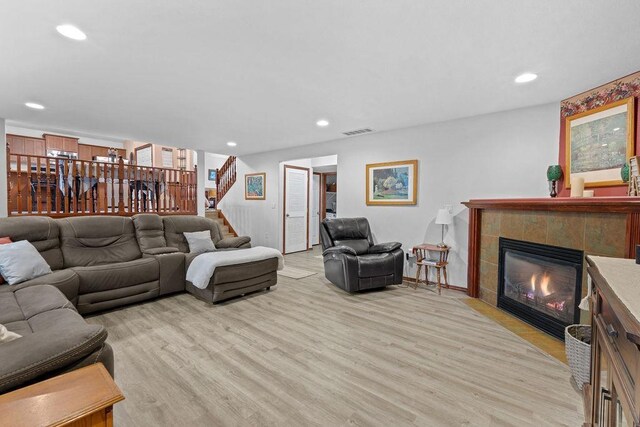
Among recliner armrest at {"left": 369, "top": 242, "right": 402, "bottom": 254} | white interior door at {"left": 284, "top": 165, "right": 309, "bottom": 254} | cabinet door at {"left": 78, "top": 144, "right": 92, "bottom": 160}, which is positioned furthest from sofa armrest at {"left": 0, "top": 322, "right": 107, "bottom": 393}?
cabinet door at {"left": 78, "top": 144, "right": 92, "bottom": 160}

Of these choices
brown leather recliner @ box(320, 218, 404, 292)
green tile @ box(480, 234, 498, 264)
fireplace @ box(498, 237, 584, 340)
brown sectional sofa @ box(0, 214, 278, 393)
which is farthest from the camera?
brown leather recliner @ box(320, 218, 404, 292)

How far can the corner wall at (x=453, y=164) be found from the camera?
350 cm

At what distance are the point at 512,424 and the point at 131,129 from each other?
5.85 m

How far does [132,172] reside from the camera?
18.0ft

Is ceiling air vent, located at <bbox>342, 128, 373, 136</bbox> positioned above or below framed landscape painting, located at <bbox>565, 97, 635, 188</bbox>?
above

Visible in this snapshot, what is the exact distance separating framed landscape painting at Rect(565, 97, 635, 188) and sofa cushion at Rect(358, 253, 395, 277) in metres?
2.19

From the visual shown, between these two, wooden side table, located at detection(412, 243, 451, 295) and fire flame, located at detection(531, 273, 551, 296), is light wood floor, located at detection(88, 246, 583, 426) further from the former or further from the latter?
wooden side table, located at detection(412, 243, 451, 295)

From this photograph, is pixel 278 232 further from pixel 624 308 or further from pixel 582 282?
pixel 624 308

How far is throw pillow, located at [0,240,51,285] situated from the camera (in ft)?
8.66

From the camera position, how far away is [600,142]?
285cm

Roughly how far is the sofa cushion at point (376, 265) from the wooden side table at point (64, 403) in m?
3.05

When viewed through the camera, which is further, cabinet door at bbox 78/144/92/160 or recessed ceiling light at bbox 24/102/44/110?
cabinet door at bbox 78/144/92/160

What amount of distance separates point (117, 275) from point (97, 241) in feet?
2.54

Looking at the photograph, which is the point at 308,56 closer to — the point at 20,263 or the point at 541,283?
the point at 541,283
